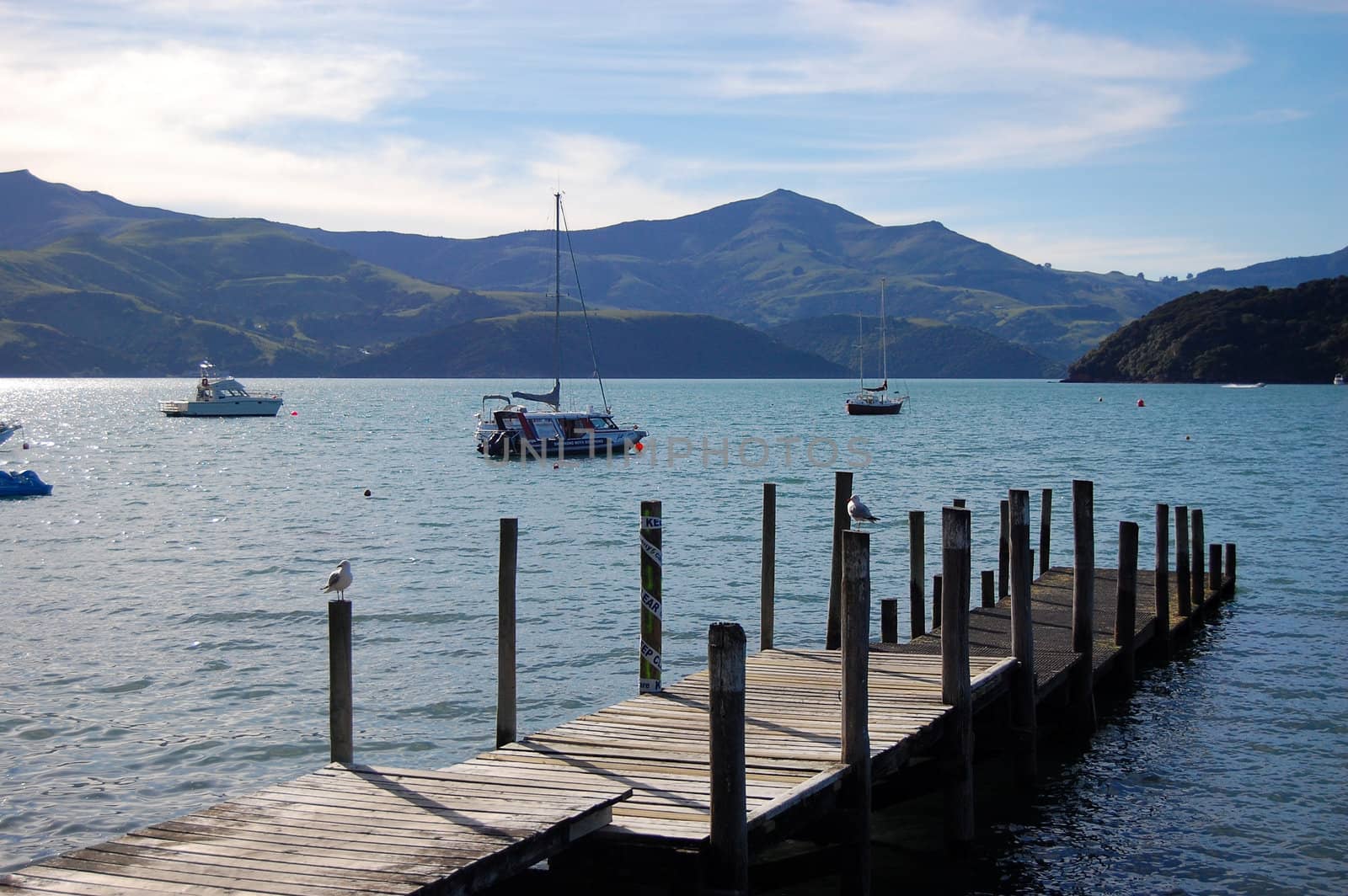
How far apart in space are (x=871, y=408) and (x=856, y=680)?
369 feet

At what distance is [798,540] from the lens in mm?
33906

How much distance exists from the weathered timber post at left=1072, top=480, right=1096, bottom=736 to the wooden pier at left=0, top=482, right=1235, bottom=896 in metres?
0.07

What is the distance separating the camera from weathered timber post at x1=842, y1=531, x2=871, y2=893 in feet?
31.0

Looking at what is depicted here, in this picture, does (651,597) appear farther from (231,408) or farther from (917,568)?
(231,408)

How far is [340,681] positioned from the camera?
9.89 m

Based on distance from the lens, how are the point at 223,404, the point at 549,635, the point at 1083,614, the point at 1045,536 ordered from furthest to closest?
the point at 223,404
the point at 1045,536
the point at 549,635
the point at 1083,614

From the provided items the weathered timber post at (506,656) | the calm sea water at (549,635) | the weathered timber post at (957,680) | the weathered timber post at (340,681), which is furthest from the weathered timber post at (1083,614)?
the weathered timber post at (340,681)

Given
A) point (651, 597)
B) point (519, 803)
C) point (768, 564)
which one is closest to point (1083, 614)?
point (768, 564)

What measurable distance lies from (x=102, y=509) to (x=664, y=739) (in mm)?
39666

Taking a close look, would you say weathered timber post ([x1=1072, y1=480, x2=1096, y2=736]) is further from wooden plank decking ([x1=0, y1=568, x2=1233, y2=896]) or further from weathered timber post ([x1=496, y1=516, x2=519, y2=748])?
weathered timber post ([x1=496, y1=516, x2=519, y2=748])

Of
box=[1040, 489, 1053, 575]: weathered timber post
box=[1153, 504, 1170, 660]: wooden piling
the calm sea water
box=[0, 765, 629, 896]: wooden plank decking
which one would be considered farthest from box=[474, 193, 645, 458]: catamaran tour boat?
box=[0, 765, 629, 896]: wooden plank decking

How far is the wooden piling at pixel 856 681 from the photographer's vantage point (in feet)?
31.0

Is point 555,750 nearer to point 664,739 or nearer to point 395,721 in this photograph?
point 664,739

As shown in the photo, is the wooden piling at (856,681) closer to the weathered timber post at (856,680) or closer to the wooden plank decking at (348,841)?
the weathered timber post at (856,680)
